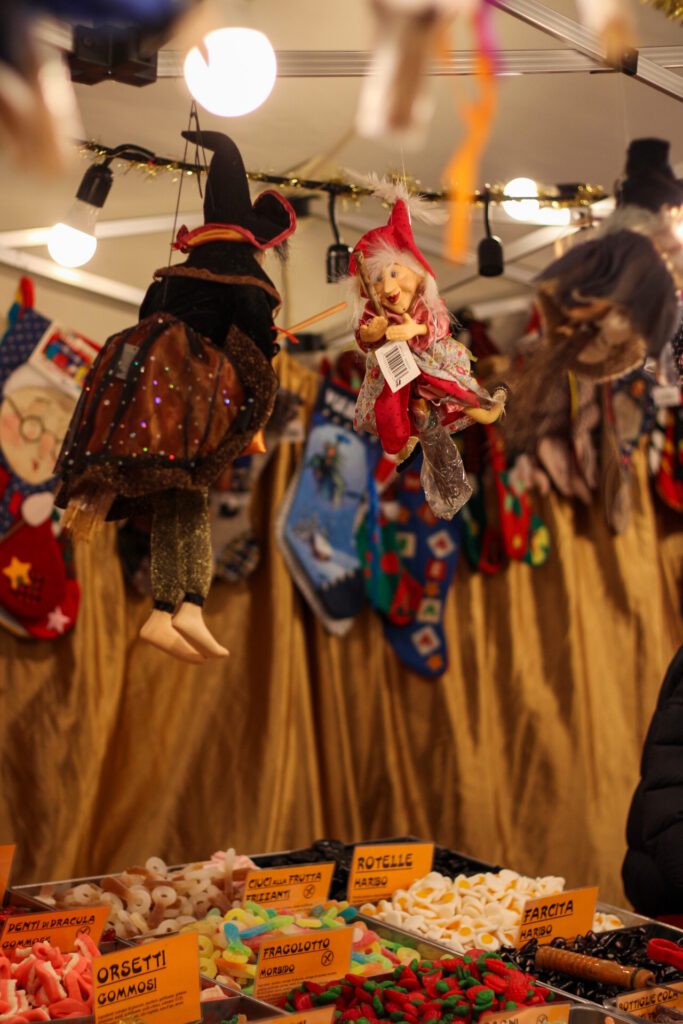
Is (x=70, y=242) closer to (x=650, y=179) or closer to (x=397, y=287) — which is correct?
(x=397, y=287)

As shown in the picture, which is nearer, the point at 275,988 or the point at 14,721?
the point at 275,988

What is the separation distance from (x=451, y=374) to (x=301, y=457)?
198cm

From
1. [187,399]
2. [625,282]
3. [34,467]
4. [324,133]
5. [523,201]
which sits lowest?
[187,399]

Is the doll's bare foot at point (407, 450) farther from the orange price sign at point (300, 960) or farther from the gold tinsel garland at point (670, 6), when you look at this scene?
the gold tinsel garland at point (670, 6)

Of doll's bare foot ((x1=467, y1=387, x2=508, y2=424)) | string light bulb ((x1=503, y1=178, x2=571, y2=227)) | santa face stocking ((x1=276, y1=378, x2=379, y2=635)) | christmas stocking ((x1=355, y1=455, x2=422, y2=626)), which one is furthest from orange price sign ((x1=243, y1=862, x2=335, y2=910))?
string light bulb ((x1=503, y1=178, x2=571, y2=227))

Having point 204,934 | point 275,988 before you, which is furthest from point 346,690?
point 275,988

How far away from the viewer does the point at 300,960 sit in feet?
6.02

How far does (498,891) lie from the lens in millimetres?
2488

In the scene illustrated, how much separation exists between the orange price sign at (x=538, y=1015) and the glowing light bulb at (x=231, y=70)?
1519 millimetres

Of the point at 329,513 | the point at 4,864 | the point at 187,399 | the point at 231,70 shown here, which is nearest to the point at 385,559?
the point at 329,513

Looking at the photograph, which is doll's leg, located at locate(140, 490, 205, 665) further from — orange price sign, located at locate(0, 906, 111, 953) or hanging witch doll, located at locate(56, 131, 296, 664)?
orange price sign, located at locate(0, 906, 111, 953)

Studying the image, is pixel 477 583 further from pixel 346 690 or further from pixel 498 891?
pixel 498 891

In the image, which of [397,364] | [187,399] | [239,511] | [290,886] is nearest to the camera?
[397,364]

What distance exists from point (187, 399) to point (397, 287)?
0.41 metres
